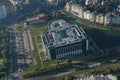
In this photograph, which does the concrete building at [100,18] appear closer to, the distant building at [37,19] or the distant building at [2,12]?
the distant building at [37,19]

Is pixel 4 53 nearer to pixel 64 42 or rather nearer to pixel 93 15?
pixel 64 42

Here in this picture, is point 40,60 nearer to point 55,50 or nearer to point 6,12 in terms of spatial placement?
point 55,50

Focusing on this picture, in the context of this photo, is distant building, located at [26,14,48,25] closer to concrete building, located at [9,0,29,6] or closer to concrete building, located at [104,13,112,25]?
concrete building, located at [9,0,29,6]

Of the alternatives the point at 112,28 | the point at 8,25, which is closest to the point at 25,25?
the point at 8,25

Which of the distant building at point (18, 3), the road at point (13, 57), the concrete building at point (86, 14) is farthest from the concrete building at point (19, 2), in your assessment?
the concrete building at point (86, 14)

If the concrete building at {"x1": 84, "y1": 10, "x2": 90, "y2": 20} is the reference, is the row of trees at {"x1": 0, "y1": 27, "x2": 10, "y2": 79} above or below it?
below

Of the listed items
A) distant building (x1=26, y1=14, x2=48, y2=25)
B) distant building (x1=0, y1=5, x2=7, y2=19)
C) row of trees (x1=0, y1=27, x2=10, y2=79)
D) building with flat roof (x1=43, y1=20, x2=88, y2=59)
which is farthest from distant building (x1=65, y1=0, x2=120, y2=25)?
row of trees (x1=0, y1=27, x2=10, y2=79)
